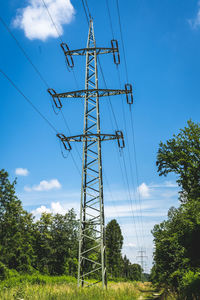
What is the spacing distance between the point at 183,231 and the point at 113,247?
63295 mm

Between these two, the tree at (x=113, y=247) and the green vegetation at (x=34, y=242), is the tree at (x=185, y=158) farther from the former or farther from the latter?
the tree at (x=113, y=247)

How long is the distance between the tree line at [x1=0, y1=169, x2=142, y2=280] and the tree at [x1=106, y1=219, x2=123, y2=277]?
2.18 meters

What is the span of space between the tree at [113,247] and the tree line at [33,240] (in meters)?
2.18

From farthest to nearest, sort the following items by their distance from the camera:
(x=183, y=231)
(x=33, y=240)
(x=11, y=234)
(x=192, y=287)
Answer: (x=33, y=240), (x=11, y=234), (x=183, y=231), (x=192, y=287)

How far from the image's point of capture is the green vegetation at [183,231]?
1487 centimetres

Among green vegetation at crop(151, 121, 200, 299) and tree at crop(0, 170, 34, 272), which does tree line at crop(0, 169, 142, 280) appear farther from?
green vegetation at crop(151, 121, 200, 299)

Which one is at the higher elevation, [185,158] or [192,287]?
[185,158]

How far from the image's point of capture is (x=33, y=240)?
183ft

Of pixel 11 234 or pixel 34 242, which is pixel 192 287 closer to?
pixel 11 234

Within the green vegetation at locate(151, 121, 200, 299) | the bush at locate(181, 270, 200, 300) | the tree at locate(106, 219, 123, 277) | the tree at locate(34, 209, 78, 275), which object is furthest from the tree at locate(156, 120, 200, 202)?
the tree at locate(106, 219, 123, 277)

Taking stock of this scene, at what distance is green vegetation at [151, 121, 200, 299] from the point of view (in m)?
14.9

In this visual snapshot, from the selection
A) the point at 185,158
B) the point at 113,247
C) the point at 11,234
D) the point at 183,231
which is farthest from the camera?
the point at 113,247

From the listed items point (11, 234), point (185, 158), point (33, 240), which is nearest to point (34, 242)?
point (33, 240)

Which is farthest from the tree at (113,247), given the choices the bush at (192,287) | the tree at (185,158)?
the bush at (192,287)
